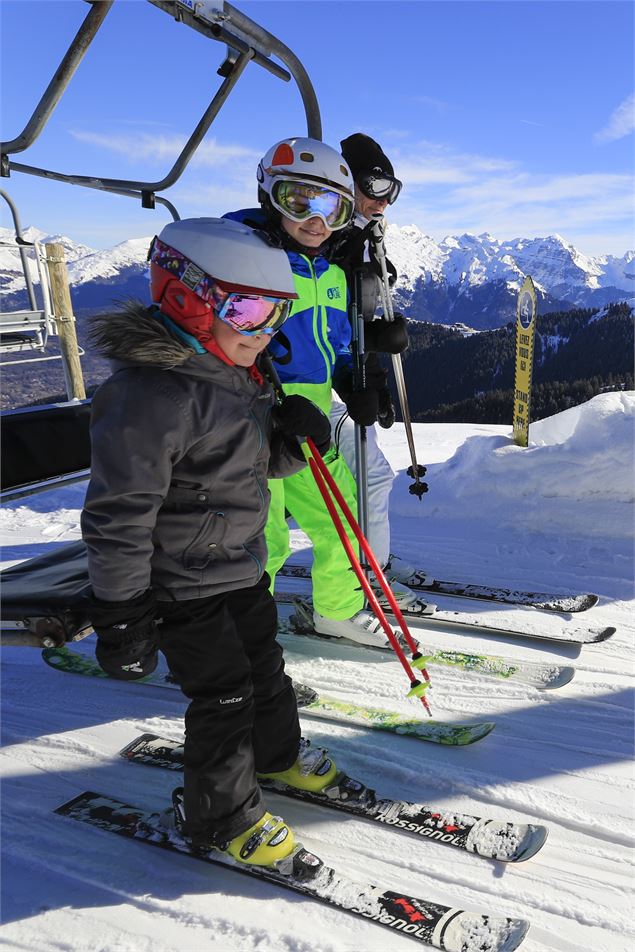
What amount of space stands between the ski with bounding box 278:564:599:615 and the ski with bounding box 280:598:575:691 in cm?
55

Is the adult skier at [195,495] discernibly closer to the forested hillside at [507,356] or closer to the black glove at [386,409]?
the black glove at [386,409]

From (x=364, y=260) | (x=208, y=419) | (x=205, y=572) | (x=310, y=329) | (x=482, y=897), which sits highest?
(x=364, y=260)

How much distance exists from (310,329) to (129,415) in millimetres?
1224

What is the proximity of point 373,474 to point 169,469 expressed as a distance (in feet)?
5.74

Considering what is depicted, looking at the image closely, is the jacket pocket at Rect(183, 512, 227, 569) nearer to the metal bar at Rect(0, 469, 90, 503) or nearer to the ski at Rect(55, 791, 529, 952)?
the ski at Rect(55, 791, 529, 952)

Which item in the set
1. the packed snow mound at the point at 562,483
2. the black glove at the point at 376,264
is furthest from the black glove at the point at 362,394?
the packed snow mound at the point at 562,483

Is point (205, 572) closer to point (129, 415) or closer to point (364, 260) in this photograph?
point (129, 415)

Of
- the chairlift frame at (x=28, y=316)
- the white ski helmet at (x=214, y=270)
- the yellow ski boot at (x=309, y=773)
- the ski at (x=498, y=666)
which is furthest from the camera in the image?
the chairlift frame at (x=28, y=316)

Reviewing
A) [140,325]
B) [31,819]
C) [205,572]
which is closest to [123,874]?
[31,819]

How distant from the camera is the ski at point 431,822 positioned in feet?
6.47

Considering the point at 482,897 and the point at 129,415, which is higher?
the point at 129,415

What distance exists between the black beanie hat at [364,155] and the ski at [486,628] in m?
2.11

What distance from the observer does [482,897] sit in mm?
1823

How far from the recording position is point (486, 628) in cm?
338
